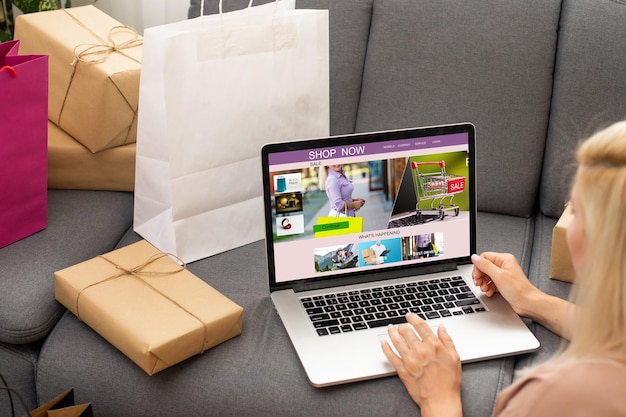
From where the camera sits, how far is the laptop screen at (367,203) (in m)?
1.45

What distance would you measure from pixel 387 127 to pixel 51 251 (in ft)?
2.63

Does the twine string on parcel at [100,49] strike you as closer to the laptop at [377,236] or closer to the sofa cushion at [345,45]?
the sofa cushion at [345,45]

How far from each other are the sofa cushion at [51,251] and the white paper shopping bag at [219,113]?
10 centimetres

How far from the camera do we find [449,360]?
127 centimetres

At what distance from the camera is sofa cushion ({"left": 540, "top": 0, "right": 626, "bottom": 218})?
1.68m

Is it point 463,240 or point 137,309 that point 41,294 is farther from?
point 463,240

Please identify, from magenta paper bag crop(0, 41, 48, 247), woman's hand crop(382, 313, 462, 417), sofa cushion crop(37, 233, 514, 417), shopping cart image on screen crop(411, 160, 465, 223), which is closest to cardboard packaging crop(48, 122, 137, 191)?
magenta paper bag crop(0, 41, 48, 247)

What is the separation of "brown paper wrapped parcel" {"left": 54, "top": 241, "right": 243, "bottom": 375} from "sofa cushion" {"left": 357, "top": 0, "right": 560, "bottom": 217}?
67cm

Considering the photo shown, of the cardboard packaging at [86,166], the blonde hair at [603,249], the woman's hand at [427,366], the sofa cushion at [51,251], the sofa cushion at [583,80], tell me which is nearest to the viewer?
the blonde hair at [603,249]

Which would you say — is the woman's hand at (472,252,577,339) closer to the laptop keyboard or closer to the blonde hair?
the laptop keyboard

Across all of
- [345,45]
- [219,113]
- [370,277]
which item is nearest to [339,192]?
[370,277]

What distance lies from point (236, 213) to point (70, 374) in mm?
488

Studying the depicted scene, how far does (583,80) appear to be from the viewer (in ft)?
5.61

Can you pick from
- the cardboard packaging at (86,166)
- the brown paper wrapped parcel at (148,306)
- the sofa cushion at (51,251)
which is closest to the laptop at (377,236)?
the brown paper wrapped parcel at (148,306)
